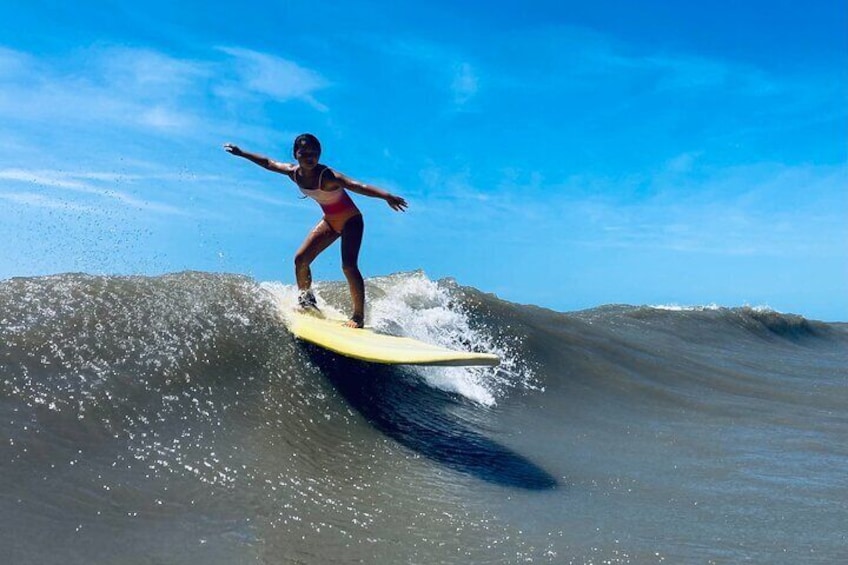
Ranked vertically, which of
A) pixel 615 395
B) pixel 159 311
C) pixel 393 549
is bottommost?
pixel 393 549

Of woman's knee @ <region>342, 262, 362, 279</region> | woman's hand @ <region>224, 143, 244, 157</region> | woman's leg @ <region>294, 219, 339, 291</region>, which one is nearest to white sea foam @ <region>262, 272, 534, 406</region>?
woman's leg @ <region>294, 219, 339, 291</region>

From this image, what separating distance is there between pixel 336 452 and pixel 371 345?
5.31 ft

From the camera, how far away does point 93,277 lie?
7.30 m

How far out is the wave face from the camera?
3885 millimetres

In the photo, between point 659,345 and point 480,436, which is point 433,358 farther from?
point 659,345

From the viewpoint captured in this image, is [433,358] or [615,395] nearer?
[433,358]

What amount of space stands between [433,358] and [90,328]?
290cm

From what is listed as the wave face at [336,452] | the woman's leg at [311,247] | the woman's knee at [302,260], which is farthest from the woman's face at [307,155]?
the wave face at [336,452]

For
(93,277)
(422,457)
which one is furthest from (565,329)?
(93,277)

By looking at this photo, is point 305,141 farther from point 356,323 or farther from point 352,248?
point 356,323

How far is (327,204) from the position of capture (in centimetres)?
725

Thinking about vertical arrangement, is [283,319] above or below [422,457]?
above

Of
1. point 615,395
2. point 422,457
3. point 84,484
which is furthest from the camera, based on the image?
point 615,395

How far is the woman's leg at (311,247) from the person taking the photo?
747 cm
